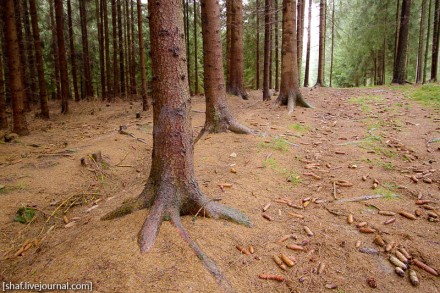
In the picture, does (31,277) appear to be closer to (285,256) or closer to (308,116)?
(285,256)

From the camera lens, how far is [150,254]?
8.02 ft

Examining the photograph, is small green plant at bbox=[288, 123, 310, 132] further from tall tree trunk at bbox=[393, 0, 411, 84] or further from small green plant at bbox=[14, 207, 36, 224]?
tall tree trunk at bbox=[393, 0, 411, 84]

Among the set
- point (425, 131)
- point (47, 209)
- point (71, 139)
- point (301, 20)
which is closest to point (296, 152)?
point (425, 131)

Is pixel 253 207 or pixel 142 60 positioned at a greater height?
pixel 142 60

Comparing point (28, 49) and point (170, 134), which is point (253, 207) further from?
point (28, 49)

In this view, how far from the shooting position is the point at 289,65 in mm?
9570

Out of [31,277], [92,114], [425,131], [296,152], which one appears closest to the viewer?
[31,277]

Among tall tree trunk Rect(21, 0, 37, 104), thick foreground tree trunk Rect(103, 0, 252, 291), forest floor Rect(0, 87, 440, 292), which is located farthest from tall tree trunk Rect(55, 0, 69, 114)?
thick foreground tree trunk Rect(103, 0, 252, 291)

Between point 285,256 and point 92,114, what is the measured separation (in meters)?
13.5

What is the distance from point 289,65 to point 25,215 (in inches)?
337

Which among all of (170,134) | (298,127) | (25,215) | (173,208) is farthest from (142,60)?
(173,208)

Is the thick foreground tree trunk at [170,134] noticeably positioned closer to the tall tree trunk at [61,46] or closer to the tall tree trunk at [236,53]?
the tall tree trunk at [236,53]

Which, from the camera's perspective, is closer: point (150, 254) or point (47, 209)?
Answer: point (150, 254)

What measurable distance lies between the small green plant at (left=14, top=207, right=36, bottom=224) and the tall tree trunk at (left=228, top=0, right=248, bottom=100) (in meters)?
10.3
